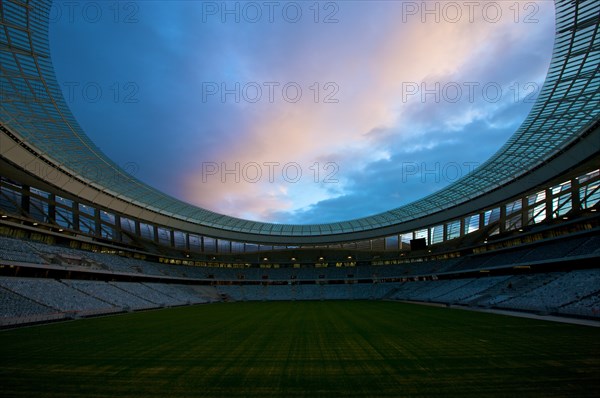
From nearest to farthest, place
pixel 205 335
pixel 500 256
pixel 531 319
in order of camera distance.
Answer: pixel 205 335 < pixel 531 319 < pixel 500 256

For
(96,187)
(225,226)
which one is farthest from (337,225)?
(96,187)

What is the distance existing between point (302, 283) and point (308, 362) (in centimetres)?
6220

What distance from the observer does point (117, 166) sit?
39.6 meters

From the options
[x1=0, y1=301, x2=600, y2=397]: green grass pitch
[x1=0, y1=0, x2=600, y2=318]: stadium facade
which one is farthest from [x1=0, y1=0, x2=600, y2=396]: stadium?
[x1=0, y1=0, x2=600, y2=318]: stadium facade

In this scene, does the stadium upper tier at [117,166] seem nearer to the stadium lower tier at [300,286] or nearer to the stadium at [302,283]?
the stadium at [302,283]

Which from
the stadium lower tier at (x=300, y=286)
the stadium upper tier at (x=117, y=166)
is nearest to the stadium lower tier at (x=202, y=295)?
the stadium lower tier at (x=300, y=286)

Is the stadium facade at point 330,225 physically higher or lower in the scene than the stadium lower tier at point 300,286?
higher

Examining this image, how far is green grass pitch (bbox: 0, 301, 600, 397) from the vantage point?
1025 cm

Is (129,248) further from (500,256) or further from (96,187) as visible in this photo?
(500,256)

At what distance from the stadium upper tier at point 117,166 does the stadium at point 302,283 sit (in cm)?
15

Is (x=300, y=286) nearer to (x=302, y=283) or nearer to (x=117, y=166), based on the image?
(x=302, y=283)

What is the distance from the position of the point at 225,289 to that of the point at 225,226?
514 inches

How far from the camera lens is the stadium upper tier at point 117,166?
882 inches

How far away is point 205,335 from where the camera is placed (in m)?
21.1
